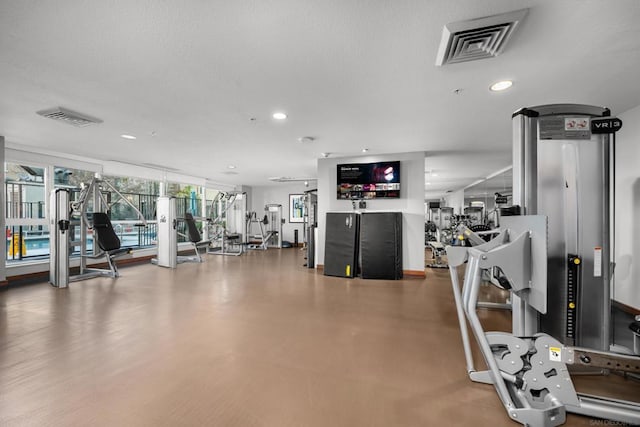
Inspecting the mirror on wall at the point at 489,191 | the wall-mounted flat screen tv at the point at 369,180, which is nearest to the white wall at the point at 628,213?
the mirror on wall at the point at 489,191

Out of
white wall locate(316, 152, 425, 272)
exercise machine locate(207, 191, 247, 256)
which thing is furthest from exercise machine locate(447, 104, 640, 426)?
exercise machine locate(207, 191, 247, 256)

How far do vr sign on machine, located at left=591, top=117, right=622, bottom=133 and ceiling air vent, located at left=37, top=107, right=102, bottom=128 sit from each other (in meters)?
5.30

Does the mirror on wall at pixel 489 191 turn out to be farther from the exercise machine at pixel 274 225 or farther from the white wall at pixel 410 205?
the exercise machine at pixel 274 225

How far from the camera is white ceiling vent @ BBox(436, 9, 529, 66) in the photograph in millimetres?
1687

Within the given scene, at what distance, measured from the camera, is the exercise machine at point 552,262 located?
1646 mm

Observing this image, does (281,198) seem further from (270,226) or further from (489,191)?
(489,191)

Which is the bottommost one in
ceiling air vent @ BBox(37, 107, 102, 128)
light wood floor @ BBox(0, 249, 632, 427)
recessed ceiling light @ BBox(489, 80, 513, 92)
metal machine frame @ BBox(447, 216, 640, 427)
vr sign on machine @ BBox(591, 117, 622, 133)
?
light wood floor @ BBox(0, 249, 632, 427)

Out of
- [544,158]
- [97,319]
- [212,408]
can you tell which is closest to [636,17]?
[544,158]

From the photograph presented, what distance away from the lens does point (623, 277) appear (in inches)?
130

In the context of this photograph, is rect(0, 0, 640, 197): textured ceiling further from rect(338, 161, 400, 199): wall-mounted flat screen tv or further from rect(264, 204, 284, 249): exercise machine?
rect(264, 204, 284, 249): exercise machine

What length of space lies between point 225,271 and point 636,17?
6.33 metres

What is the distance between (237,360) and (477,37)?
306 centimetres

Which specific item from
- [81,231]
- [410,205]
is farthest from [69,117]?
[410,205]

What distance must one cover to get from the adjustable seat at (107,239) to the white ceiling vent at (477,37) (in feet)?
21.0
